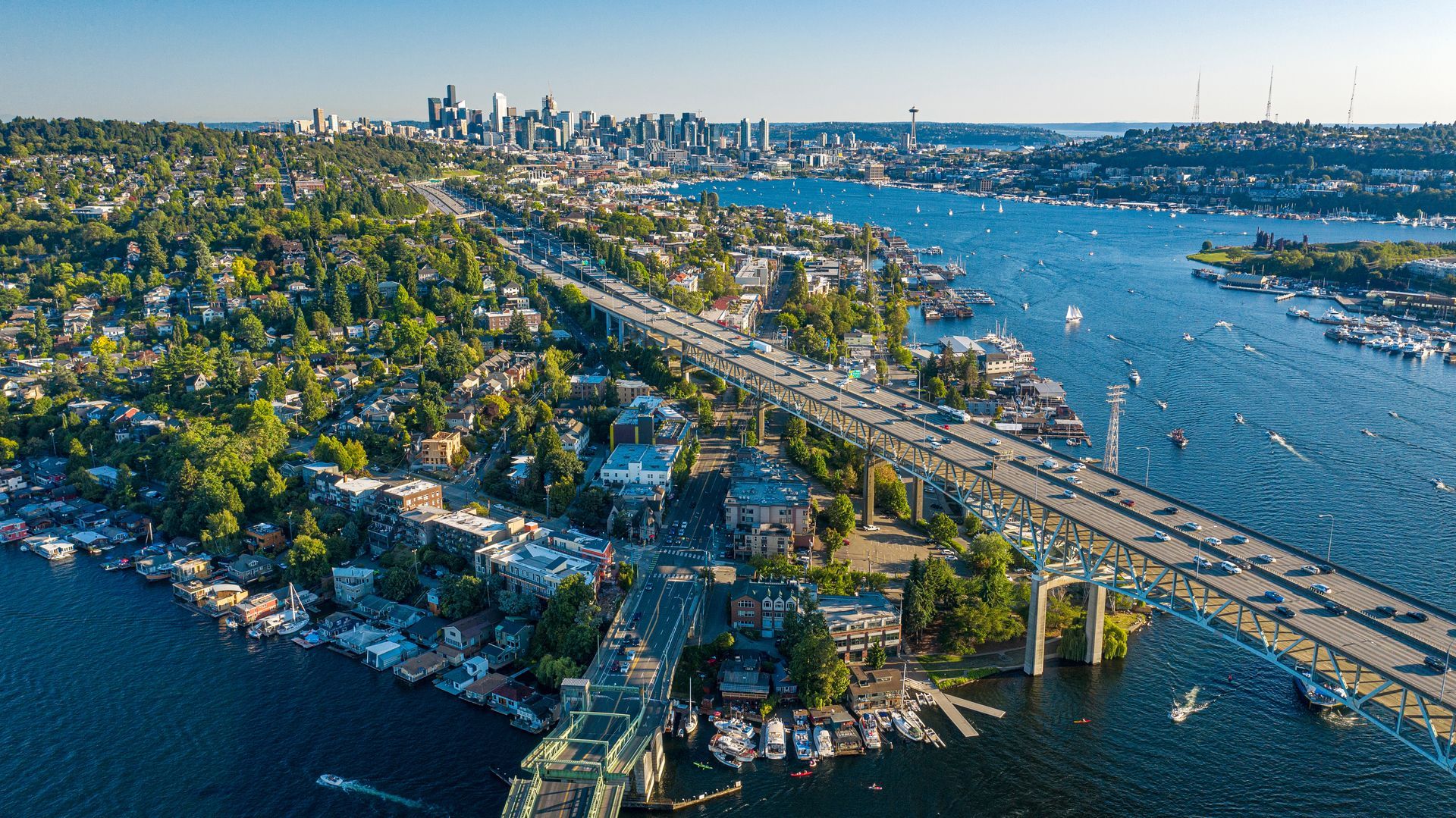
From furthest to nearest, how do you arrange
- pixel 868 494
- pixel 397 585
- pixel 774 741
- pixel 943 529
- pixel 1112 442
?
pixel 1112 442 < pixel 868 494 < pixel 943 529 < pixel 397 585 < pixel 774 741

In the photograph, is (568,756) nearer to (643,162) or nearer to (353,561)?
(353,561)

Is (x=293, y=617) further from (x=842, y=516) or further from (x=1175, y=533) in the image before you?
(x=1175, y=533)

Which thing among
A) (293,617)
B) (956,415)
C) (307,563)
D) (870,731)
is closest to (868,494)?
(956,415)

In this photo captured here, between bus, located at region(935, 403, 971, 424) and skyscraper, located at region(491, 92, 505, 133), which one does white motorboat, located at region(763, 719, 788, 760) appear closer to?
bus, located at region(935, 403, 971, 424)

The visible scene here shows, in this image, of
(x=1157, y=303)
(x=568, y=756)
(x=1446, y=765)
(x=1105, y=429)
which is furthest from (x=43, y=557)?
(x=1157, y=303)

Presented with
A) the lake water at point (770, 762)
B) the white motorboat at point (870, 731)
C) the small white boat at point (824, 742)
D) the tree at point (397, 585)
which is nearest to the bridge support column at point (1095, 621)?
the lake water at point (770, 762)

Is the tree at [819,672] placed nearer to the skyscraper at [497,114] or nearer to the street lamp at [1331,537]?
the street lamp at [1331,537]
